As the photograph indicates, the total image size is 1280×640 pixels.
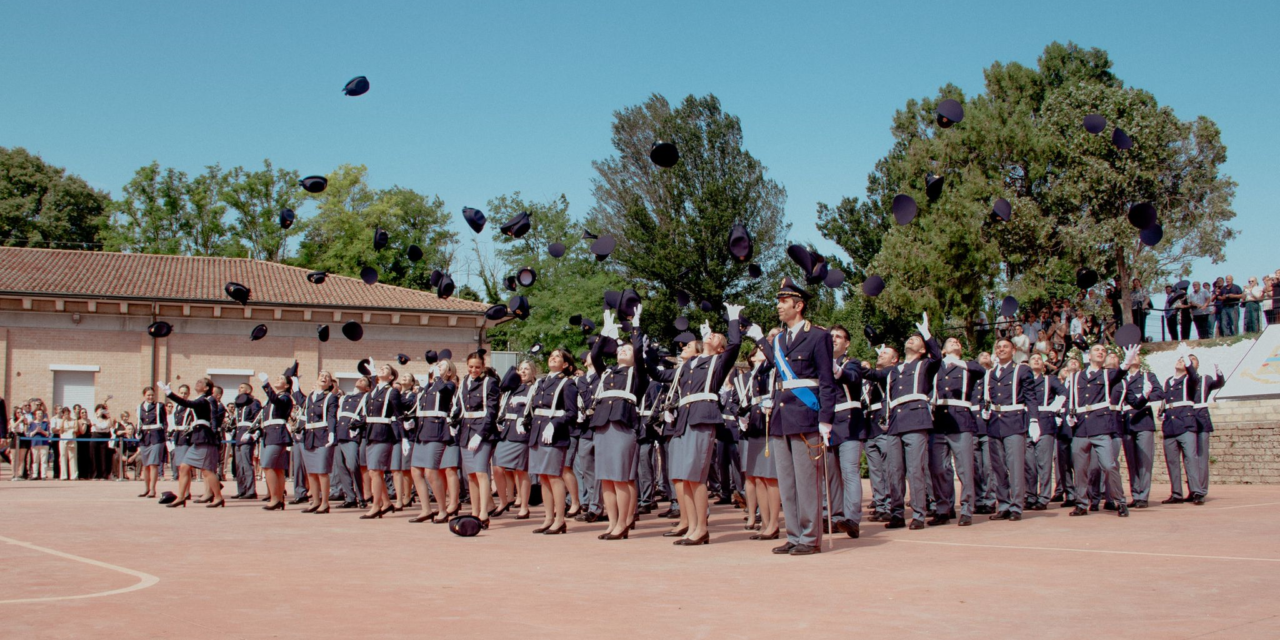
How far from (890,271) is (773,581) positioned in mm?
32130

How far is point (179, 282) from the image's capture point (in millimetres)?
36969

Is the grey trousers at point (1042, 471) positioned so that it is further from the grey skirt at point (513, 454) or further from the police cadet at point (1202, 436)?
the grey skirt at point (513, 454)

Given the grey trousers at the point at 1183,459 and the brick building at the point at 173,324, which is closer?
the grey trousers at the point at 1183,459

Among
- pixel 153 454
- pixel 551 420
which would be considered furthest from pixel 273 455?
pixel 551 420

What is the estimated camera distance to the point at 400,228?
2222 inches

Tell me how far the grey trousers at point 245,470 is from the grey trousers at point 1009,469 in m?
11.7

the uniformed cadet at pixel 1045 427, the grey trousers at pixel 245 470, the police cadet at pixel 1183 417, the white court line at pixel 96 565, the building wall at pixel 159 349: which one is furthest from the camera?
the building wall at pixel 159 349

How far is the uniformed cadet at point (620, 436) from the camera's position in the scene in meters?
10.6

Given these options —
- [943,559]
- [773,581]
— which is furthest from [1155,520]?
[773,581]

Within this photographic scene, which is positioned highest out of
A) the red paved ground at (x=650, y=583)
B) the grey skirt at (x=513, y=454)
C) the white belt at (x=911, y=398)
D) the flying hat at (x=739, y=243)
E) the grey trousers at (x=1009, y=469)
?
the flying hat at (x=739, y=243)

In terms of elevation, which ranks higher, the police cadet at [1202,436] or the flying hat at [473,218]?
the flying hat at [473,218]

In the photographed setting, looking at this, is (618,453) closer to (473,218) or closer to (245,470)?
(473,218)

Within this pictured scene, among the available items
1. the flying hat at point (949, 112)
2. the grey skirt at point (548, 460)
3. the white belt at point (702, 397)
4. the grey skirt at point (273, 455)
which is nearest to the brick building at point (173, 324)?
the grey skirt at point (273, 455)

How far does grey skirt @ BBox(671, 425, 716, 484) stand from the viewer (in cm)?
1007
